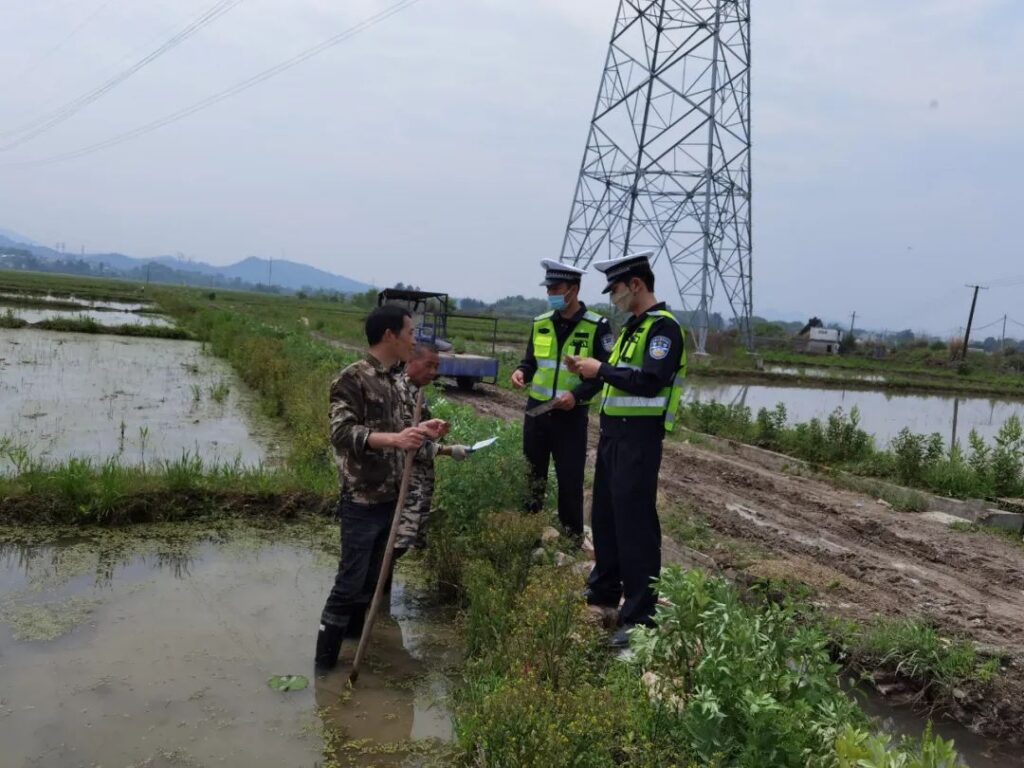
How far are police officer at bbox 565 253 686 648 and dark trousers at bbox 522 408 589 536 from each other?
81cm

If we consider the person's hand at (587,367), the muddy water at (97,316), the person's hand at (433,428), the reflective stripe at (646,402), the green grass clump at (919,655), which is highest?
the person's hand at (587,367)

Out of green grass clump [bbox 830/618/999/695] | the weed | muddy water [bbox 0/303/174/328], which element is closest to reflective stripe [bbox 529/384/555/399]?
green grass clump [bbox 830/618/999/695]

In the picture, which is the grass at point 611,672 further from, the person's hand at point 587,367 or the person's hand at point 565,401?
the person's hand at point 587,367

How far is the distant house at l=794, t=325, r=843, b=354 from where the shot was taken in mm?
46625

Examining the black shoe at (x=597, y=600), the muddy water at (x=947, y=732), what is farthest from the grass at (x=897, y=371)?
the black shoe at (x=597, y=600)

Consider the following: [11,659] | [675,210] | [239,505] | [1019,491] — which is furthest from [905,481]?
[675,210]

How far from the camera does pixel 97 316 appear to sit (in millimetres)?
29344

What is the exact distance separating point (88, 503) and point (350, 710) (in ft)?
11.3

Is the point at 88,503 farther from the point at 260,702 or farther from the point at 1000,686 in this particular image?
the point at 1000,686

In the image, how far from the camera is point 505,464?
17.4ft

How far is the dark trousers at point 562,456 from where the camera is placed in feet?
17.1

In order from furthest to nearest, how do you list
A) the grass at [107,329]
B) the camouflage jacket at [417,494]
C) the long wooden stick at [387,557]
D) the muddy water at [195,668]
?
1. the grass at [107,329]
2. the camouflage jacket at [417,494]
3. the long wooden stick at [387,557]
4. the muddy water at [195,668]

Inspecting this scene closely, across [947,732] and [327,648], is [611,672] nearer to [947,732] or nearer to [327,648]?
[327,648]

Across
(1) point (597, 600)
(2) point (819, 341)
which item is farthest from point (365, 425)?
(2) point (819, 341)
